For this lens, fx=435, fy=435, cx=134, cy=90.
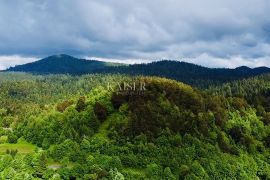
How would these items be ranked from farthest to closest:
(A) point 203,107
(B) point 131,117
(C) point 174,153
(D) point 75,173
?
(A) point 203,107 → (B) point 131,117 → (C) point 174,153 → (D) point 75,173

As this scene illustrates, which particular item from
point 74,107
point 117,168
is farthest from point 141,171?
point 74,107

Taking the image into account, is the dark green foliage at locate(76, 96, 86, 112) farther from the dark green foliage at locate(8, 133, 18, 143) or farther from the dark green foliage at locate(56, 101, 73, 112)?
the dark green foliage at locate(8, 133, 18, 143)

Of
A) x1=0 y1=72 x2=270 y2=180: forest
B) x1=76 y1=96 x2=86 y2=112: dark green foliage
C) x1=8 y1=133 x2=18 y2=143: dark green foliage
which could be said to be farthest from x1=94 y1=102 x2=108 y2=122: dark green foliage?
x1=8 y1=133 x2=18 y2=143: dark green foliage

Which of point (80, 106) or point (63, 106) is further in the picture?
point (63, 106)

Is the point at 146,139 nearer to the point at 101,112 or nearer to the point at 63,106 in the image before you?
the point at 101,112

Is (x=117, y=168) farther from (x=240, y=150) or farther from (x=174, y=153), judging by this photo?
(x=240, y=150)

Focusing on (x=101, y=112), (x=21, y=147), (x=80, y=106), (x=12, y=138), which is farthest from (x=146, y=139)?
(x=12, y=138)
